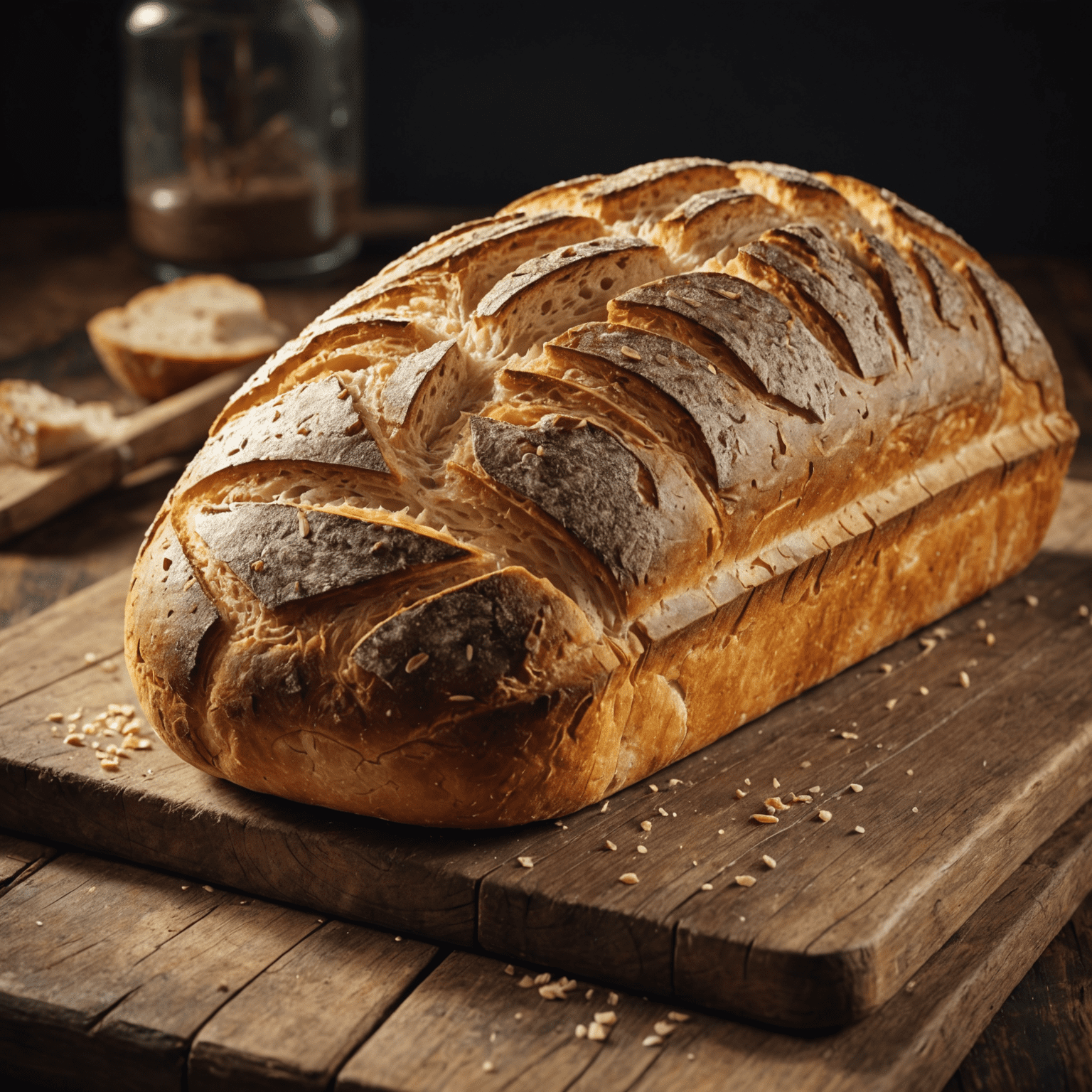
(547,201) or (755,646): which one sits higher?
(547,201)

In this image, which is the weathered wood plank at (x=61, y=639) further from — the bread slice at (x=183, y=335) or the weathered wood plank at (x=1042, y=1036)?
the weathered wood plank at (x=1042, y=1036)

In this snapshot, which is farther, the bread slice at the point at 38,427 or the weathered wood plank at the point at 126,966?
the bread slice at the point at 38,427

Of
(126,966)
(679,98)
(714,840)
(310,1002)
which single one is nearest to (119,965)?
(126,966)

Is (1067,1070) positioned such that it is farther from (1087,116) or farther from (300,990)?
(1087,116)

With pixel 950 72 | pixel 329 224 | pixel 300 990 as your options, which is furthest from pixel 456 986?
pixel 950 72

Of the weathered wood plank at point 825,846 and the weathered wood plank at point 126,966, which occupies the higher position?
the weathered wood plank at point 825,846

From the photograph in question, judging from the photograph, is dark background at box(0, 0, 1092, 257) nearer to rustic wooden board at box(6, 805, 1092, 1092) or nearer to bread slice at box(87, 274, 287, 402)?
bread slice at box(87, 274, 287, 402)

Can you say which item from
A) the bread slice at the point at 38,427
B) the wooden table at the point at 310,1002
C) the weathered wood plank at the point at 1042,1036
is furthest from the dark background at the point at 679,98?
the weathered wood plank at the point at 1042,1036
